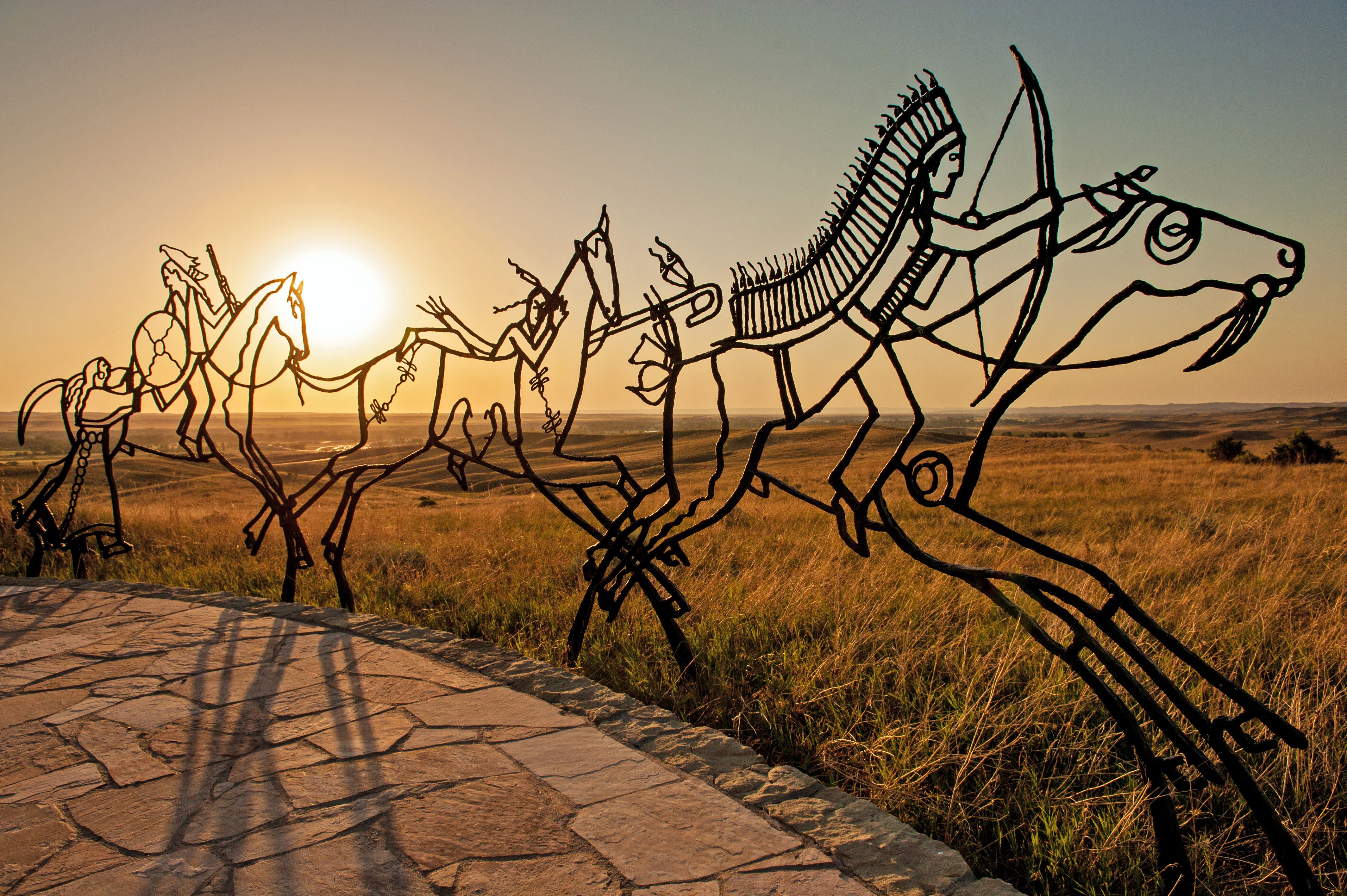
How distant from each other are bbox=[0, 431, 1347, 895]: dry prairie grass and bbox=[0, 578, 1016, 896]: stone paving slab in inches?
16.0

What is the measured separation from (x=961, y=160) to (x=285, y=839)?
2939 mm

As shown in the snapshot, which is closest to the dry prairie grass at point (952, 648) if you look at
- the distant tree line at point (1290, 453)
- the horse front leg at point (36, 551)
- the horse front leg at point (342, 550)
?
the horse front leg at point (342, 550)

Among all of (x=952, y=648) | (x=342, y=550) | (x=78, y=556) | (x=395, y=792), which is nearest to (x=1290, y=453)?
(x=952, y=648)

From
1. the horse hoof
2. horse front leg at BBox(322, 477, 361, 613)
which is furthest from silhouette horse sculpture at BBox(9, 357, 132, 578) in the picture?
A: the horse hoof

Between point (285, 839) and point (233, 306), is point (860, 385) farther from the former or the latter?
point (233, 306)

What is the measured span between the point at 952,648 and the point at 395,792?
2721 mm

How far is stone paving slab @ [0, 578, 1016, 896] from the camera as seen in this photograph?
81.9 inches

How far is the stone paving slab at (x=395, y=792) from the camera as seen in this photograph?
208 cm

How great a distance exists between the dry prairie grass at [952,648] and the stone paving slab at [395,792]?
41cm

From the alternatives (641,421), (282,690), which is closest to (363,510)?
(282,690)

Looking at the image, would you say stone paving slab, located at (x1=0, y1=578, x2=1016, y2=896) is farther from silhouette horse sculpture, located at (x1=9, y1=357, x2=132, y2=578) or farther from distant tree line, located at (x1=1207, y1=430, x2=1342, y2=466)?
distant tree line, located at (x1=1207, y1=430, x2=1342, y2=466)

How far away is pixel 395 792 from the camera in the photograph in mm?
2520

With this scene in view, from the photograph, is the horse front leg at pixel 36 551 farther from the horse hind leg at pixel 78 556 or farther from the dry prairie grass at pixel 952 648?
the dry prairie grass at pixel 952 648

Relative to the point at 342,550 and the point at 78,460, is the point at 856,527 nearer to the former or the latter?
the point at 342,550
